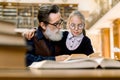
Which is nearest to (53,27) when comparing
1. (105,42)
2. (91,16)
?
(105,42)

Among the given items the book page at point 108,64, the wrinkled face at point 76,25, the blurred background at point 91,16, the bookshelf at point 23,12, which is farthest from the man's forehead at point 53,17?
the bookshelf at point 23,12

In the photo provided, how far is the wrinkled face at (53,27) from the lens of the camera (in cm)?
244

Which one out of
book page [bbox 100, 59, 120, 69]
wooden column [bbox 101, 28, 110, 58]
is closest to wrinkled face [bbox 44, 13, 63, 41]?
book page [bbox 100, 59, 120, 69]

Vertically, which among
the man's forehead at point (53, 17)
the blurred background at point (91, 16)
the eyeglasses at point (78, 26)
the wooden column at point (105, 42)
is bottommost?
the wooden column at point (105, 42)

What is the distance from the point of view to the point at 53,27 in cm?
255

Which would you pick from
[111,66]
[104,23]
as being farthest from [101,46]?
[111,66]

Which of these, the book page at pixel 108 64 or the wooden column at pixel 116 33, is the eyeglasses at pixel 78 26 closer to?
the book page at pixel 108 64

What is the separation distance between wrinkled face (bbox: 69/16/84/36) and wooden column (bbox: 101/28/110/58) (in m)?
8.06

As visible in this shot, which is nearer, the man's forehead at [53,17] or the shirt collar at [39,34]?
the shirt collar at [39,34]

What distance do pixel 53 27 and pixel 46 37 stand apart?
186 millimetres

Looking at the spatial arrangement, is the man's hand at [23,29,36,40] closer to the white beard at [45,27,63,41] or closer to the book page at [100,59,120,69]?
the white beard at [45,27,63,41]

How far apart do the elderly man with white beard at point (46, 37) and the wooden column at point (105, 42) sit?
8.10m

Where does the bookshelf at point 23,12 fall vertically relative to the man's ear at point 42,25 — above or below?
below

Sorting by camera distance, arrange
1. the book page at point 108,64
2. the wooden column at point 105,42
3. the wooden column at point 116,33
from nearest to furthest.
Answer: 1. the book page at point 108,64
2. the wooden column at point 116,33
3. the wooden column at point 105,42
